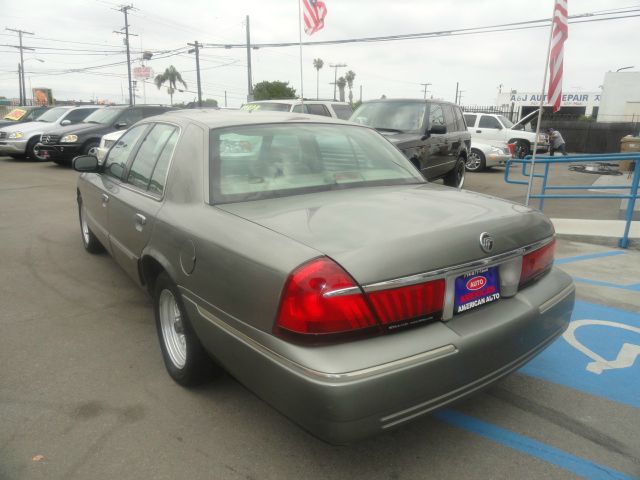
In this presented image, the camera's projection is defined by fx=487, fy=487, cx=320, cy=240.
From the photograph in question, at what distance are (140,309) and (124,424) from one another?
158 centimetres

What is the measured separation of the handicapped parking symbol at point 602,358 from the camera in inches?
123

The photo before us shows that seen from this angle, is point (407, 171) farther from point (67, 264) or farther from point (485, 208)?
point (67, 264)

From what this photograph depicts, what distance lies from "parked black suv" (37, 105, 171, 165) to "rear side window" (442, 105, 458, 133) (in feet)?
26.7

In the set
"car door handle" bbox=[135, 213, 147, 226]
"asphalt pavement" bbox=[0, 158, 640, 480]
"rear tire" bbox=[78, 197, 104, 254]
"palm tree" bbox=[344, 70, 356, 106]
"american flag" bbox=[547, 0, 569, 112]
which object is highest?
"palm tree" bbox=[344, 70, 356, 106]

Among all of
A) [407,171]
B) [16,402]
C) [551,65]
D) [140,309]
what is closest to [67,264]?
[140,309]

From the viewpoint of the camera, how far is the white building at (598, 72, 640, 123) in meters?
36.2

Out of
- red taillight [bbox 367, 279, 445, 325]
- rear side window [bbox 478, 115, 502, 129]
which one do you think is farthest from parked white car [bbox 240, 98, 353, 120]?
red taillight [bbox 367, 279, 445, 325]

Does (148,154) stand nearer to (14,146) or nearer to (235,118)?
(235,118)

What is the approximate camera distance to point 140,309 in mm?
3990

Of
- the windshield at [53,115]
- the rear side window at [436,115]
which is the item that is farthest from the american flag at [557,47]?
the windshield at [53,115]

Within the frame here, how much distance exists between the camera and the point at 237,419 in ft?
8.48

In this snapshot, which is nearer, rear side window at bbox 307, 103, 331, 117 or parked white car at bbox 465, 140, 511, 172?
rear side window at bbox 307, 103, 331, 117

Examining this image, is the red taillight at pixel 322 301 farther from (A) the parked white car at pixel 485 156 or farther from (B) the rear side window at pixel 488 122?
(B) the rear side window at pixel 488 122

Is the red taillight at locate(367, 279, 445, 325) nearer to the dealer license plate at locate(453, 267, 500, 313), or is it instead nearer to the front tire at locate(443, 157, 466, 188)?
the dealer license plate at locate(453, 267, 500, 313)
